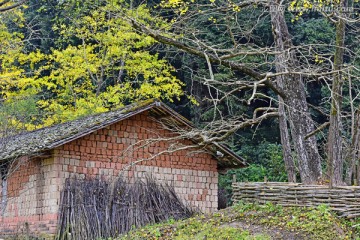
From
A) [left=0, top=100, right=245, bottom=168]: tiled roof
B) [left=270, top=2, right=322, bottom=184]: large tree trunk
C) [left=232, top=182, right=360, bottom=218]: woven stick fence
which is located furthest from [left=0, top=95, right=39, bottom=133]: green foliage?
[left=232, top=182, right=360, bottom=218]: woven stick fence

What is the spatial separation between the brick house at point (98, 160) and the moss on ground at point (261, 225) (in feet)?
10.2

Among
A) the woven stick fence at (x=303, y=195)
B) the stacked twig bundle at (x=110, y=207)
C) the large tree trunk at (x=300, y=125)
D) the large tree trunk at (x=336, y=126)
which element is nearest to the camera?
the woven stick fence at (x=303, y=195)

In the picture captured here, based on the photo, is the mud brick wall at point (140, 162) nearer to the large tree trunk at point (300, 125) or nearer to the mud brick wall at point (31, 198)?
the mud brick wall at point (31, 198)

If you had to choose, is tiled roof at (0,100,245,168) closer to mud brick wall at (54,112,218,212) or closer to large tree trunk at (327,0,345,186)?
mud brick wall at (54,112,218,212)

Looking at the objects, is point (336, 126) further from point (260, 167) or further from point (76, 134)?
point (260, 167)

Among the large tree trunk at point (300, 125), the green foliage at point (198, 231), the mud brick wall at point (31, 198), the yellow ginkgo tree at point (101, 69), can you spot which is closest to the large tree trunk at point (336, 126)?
the large tree trunk at point (300, 125)

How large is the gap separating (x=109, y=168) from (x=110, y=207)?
1.30 metres

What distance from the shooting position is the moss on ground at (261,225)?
43.4 feet

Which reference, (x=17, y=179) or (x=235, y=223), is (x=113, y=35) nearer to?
(x=17, y=179)

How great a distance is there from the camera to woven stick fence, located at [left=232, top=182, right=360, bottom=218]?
45.2ft

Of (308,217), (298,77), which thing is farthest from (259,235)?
(298,77)

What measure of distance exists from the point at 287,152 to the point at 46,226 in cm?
833

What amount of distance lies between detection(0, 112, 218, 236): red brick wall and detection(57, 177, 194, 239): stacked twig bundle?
34 cm

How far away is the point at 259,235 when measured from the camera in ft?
44.0
